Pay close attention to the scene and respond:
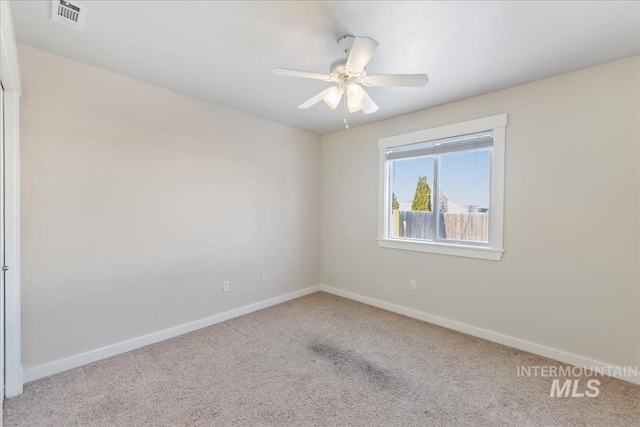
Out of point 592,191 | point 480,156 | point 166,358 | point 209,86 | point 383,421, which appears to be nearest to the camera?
point 383,421

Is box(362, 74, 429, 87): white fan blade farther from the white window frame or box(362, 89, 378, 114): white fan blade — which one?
the white window frame

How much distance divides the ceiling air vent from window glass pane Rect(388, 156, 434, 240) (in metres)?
3.14

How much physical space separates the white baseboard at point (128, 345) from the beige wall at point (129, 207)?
2.1 inches

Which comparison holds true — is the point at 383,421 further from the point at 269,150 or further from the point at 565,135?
the point at 269,150

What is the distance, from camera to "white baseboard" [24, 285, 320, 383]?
213cm

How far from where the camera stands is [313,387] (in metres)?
2.05

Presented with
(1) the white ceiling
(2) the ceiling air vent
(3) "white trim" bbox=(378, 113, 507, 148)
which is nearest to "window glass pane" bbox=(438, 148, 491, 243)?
(3) "white trim" bbox=(378, 113, 507, 148)

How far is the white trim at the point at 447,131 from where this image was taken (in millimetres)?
2727

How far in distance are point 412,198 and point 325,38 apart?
2.20 meters

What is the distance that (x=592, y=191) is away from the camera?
2.26 metres

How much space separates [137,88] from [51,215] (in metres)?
1.29

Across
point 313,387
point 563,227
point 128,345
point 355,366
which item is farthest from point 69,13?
point 563,227

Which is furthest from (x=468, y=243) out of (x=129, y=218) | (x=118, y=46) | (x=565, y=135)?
(x=118, y=46)

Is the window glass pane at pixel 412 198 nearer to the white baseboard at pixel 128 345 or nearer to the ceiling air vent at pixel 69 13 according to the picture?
the white baseboard at pixel 128 345
